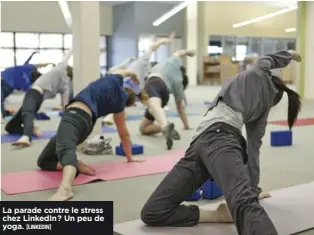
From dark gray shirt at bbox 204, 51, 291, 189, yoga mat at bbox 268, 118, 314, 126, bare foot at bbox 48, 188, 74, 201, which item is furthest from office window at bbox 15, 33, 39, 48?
dark gray shirt at bbox 204, 51, 291, 189

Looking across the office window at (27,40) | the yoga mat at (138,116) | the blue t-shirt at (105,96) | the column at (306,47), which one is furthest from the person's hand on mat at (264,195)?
the office window at (27,40)

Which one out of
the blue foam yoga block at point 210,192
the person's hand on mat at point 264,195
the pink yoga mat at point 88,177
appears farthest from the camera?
the pink yoga mat at point 88,177

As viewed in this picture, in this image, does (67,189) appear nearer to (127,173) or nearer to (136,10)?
(127,173)

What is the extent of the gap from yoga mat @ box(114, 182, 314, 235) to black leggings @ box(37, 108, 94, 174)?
38.4 inches

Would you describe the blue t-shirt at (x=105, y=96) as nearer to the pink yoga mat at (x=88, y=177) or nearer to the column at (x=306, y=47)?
the pink yoga mat at (x=88, y=177)

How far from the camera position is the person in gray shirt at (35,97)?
603 centimetres

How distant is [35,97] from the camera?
6.25 m

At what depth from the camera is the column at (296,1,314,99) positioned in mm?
12539

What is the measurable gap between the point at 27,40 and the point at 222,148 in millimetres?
16726

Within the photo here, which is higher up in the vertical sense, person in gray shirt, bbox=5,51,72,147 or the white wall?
the white wall

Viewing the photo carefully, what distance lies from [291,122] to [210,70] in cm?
1738

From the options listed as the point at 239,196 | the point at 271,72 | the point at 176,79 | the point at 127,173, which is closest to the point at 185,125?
the point at 176,79
